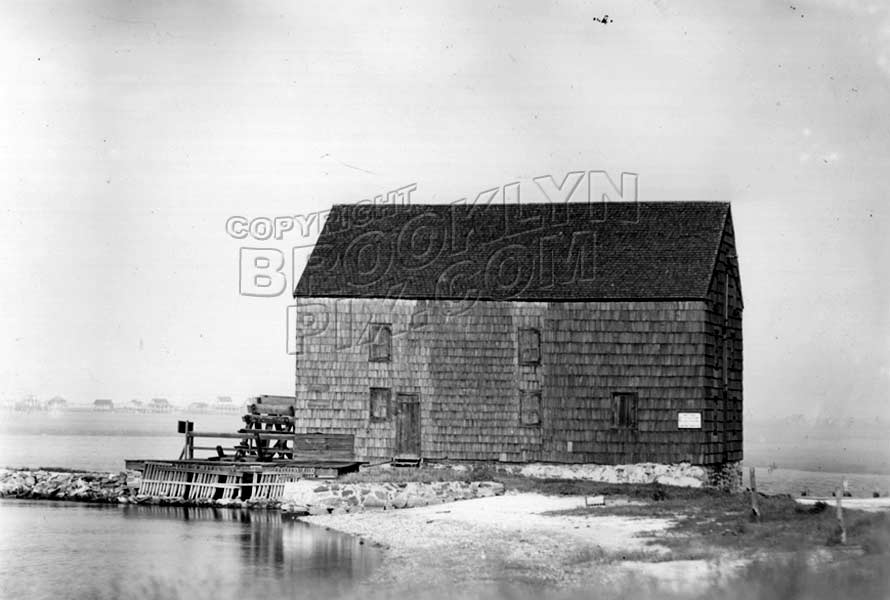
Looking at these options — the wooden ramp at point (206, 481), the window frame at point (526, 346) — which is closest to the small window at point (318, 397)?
the wooden ramp at point (206, 481)

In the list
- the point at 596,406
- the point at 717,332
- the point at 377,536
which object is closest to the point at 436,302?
the point at 596,406

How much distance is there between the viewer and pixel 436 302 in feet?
132

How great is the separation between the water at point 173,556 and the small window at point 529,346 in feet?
29.6

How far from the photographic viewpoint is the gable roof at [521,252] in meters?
39.4

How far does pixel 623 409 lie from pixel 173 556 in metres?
15.6

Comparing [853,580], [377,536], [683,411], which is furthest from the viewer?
[683,411]

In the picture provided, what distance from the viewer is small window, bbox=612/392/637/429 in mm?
38562

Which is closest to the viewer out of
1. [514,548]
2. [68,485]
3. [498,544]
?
[514,548]

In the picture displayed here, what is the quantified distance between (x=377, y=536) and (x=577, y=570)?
8.54 meters

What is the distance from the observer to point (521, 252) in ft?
135

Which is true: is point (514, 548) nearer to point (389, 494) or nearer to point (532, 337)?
point (389, 494)

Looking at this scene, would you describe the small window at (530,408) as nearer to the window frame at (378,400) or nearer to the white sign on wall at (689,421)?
the window frame at (378,400)

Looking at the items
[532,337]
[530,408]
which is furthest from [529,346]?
[530,408]

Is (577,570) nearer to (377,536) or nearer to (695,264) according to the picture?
(377,536)
